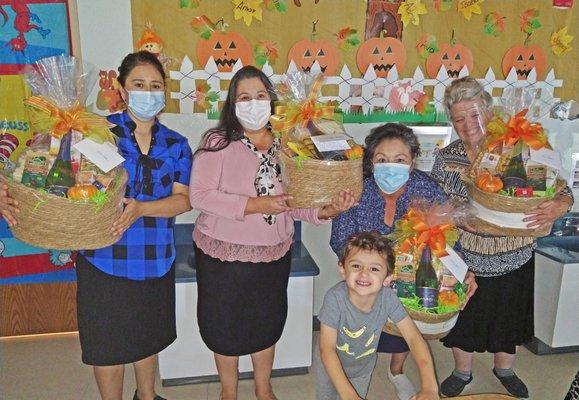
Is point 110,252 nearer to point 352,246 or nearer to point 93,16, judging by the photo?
point 352,246

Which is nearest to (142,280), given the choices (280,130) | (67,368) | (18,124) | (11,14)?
(280,130)

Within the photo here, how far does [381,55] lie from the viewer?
9.18 ft

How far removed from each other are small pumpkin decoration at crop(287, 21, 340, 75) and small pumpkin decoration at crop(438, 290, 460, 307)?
1539 mm

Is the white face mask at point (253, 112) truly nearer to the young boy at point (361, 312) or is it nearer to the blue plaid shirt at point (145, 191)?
the blue plaid shirt at point (145, 191)

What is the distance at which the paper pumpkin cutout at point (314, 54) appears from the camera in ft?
8.86

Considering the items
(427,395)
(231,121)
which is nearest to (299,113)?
(231,121)

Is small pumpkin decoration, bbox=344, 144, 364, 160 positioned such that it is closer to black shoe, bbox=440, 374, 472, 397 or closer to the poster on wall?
black shoe, bbox=440, 374, 472, 397

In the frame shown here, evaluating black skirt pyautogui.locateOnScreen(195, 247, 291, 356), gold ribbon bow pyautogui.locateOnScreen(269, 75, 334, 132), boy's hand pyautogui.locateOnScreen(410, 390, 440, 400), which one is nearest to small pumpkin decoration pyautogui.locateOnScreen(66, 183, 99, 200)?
black skirt pyautogui.locateOnScreen(195, 247, 291, 356)

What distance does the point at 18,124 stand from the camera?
2.66 metres

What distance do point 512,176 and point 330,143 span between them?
2.34ft

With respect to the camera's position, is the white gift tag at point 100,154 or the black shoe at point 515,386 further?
the black shoe at point 515,386

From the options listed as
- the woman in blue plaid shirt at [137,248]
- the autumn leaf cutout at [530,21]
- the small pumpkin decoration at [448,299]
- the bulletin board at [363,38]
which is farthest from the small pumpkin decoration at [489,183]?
the autumn leaf cutout at [530,21]

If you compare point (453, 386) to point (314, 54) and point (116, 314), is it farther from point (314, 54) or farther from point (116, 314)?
point (314, 54)

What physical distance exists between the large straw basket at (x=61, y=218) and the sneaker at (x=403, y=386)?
66.1 inches
